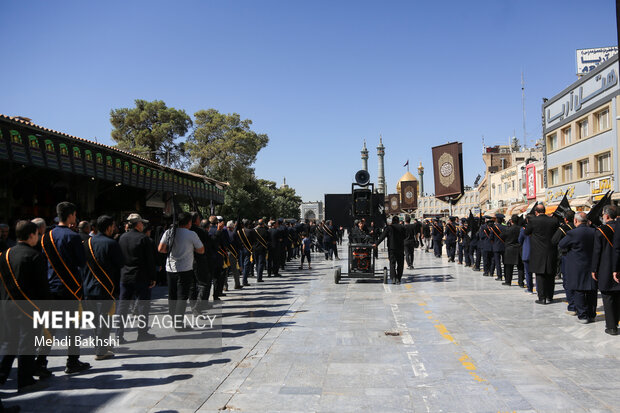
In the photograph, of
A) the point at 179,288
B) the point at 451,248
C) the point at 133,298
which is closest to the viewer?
the point at 133,298

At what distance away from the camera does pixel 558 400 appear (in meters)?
4.28

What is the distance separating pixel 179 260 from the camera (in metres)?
7.39

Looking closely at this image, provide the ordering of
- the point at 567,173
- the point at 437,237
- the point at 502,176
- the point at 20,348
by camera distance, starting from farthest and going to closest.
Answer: the point at 502,176 < the point at 567,173 < the point at 437,237 < the point at 20,348

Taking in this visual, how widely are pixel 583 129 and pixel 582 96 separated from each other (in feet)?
6.04

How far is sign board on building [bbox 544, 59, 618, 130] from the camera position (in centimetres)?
2408

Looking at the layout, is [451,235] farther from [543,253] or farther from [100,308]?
[100,308]

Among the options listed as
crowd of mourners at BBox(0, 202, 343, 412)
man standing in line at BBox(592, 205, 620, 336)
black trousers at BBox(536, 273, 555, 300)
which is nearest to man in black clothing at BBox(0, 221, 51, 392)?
crowd of mourners at BBox(0, 202, 343, 412)

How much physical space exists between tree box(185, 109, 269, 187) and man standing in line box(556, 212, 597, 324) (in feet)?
111

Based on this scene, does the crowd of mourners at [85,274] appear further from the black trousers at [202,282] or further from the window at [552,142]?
the window at [552,142]

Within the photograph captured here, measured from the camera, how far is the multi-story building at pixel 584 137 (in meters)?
23.9

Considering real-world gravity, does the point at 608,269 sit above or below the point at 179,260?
below

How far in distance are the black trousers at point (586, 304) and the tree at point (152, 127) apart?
1382 inches

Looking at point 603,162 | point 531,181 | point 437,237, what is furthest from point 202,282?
point 531,181

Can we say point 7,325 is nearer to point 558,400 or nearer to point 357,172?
point 558,400
